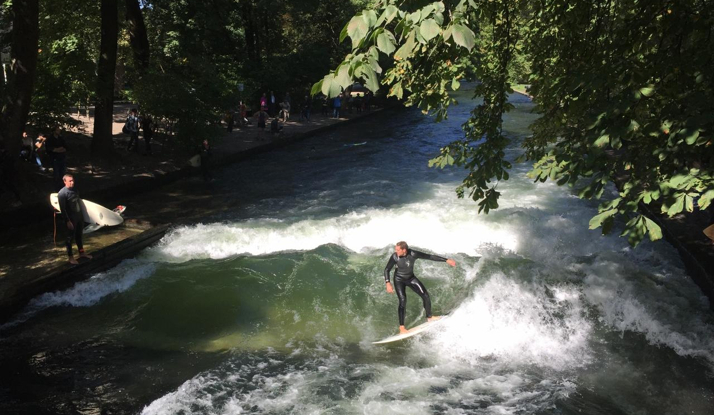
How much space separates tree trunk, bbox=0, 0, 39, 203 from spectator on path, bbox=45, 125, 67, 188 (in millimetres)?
1060

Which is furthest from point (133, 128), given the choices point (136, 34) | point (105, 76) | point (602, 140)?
point (602, 140)

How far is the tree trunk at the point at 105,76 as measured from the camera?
1691 cm

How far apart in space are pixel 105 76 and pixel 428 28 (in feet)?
53.4

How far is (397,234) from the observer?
45.3 feet

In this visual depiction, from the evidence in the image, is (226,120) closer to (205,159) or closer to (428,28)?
(205,159)

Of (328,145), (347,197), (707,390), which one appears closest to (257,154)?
(328,145)

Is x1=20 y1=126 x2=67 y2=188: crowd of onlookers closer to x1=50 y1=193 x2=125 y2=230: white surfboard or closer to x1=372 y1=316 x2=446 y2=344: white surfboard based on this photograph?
x1=50 y1=193 x2=125 y2=230: white surfboard

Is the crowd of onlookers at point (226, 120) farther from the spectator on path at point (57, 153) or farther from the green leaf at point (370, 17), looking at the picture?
the green leaf at point (370, 17)

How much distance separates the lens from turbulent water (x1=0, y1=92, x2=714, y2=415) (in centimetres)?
721

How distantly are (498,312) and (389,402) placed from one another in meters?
3.34

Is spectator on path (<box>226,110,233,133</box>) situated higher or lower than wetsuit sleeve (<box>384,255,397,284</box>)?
higher

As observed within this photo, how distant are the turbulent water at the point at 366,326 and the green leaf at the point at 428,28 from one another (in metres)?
5.04

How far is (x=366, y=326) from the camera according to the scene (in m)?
9.45

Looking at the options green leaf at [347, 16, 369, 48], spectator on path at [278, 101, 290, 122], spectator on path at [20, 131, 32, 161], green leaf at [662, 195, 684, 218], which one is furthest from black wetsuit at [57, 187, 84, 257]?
spectator on path at [278, 101, 290, 122]
